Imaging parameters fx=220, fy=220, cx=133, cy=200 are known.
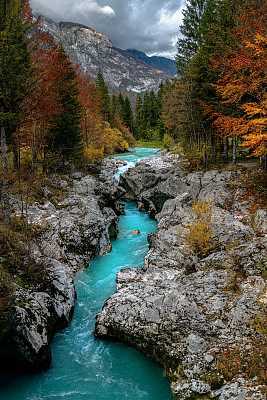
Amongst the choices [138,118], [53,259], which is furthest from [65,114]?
[138,118]

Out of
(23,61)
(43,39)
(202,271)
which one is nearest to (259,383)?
(202,271)

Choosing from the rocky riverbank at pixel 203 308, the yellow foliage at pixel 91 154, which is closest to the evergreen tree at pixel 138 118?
the yellow foliage at pixel 91 154

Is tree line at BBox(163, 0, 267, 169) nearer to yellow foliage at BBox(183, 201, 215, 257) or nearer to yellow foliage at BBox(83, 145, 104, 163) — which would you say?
yellow foliage at BBox(183, 201, 215, 257)

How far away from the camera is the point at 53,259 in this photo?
1051 cm

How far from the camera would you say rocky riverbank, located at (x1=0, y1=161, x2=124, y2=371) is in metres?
6.84

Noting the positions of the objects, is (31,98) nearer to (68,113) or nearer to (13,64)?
(13,64)

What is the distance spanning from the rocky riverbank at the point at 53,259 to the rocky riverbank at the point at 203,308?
1936 millimetres

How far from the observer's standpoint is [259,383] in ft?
16.6

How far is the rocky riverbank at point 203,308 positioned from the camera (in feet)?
18.8

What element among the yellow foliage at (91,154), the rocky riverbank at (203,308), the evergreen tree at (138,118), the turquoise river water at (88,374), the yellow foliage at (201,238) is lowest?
the turquoise river water at (88,374)

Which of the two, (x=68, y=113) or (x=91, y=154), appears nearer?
(x=68, y=113)

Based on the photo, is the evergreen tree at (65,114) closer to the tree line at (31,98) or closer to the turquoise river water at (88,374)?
the tree line at (31,98)

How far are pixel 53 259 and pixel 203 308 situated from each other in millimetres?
6973

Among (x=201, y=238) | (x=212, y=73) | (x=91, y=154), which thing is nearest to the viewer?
(x=201, y=238)
